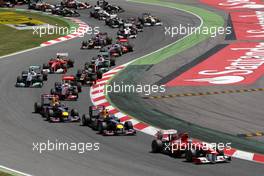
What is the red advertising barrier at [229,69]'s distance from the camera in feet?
156

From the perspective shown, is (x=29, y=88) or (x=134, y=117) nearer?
(x=134, y=117)

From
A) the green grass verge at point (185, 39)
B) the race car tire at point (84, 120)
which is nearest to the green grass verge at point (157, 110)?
the green grass verge at point (185, 39)

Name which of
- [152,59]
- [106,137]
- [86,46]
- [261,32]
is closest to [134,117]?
[106,137]

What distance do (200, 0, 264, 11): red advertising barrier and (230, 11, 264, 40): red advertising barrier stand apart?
8.10 feet

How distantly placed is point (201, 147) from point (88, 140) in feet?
20.0

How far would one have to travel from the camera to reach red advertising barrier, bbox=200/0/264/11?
75.5 m

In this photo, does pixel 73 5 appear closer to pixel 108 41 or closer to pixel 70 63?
pixel 108 41

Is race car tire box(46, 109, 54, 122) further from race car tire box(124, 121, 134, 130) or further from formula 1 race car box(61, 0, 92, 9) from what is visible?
formula 1 race car box(61, 0, 92, 9)

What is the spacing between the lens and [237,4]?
254 ft

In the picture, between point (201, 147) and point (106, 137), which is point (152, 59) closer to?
point (106, 137)

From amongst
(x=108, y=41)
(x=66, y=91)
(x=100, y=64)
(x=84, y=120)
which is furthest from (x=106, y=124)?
(x=108, y=41)

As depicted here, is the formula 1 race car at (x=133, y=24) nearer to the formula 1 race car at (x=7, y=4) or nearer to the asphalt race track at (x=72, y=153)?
the asphalt race track at (x=72, y=153)

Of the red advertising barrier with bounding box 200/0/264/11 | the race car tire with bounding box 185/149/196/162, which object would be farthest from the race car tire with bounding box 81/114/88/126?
the red advertising barrier with bounding box 200/0/264/11

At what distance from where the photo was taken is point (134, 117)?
39.7 metres
